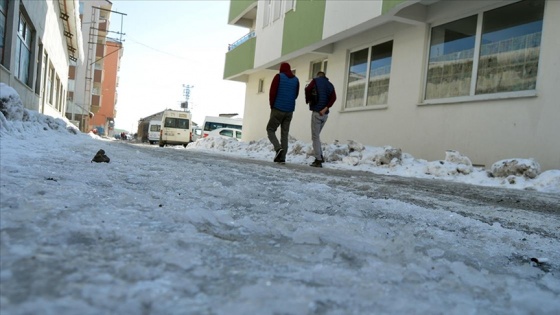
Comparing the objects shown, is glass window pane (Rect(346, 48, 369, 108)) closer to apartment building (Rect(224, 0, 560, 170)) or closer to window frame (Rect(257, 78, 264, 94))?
apartment building (Rect(224, 0, 560, 170))

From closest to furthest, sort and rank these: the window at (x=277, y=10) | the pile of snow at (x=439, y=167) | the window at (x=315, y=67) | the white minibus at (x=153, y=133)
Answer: the pile of snow at (x=439, y=167), the window at (x=315, y=67), the window at (x=277, y=10), the white minibus at (x=153, y=133)

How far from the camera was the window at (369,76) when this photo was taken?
10.7 m

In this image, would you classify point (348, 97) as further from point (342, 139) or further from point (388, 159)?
point (388, 159)

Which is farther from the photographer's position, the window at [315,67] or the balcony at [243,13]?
the balcony at [243,13]

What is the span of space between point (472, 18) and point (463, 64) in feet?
3.09

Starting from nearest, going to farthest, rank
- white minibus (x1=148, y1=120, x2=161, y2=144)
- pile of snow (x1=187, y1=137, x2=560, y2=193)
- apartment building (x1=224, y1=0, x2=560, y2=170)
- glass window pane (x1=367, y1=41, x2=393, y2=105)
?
1. pile of snow (x1=187, y1=137, x2=560, y2=193)
2. apartment building (x1=224, y1=0, x2=560, y2=170)
3. glass window pane (x1=367, y1=41, x2=393, y2=105)
4. white minibus (x1=148, y1=120, x2=161, y2=144)

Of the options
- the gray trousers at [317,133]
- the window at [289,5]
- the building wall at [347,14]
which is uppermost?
the window at [289,5]

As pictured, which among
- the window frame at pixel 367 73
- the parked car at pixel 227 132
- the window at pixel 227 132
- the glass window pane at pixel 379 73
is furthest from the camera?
the window at pixel 227 132

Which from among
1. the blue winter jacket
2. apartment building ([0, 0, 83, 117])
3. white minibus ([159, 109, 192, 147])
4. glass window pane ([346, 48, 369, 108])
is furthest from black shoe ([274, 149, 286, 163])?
white minibus ([159, 109, 192, 147])

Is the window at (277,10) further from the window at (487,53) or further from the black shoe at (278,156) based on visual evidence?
the black shoe at (278,156)

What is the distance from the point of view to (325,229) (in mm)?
1968

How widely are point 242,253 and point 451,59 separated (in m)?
8.56

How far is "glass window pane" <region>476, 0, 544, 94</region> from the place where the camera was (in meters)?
7.11

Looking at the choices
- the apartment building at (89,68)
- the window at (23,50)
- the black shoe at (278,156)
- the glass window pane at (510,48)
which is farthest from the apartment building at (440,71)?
the apartment building at (89,68)
